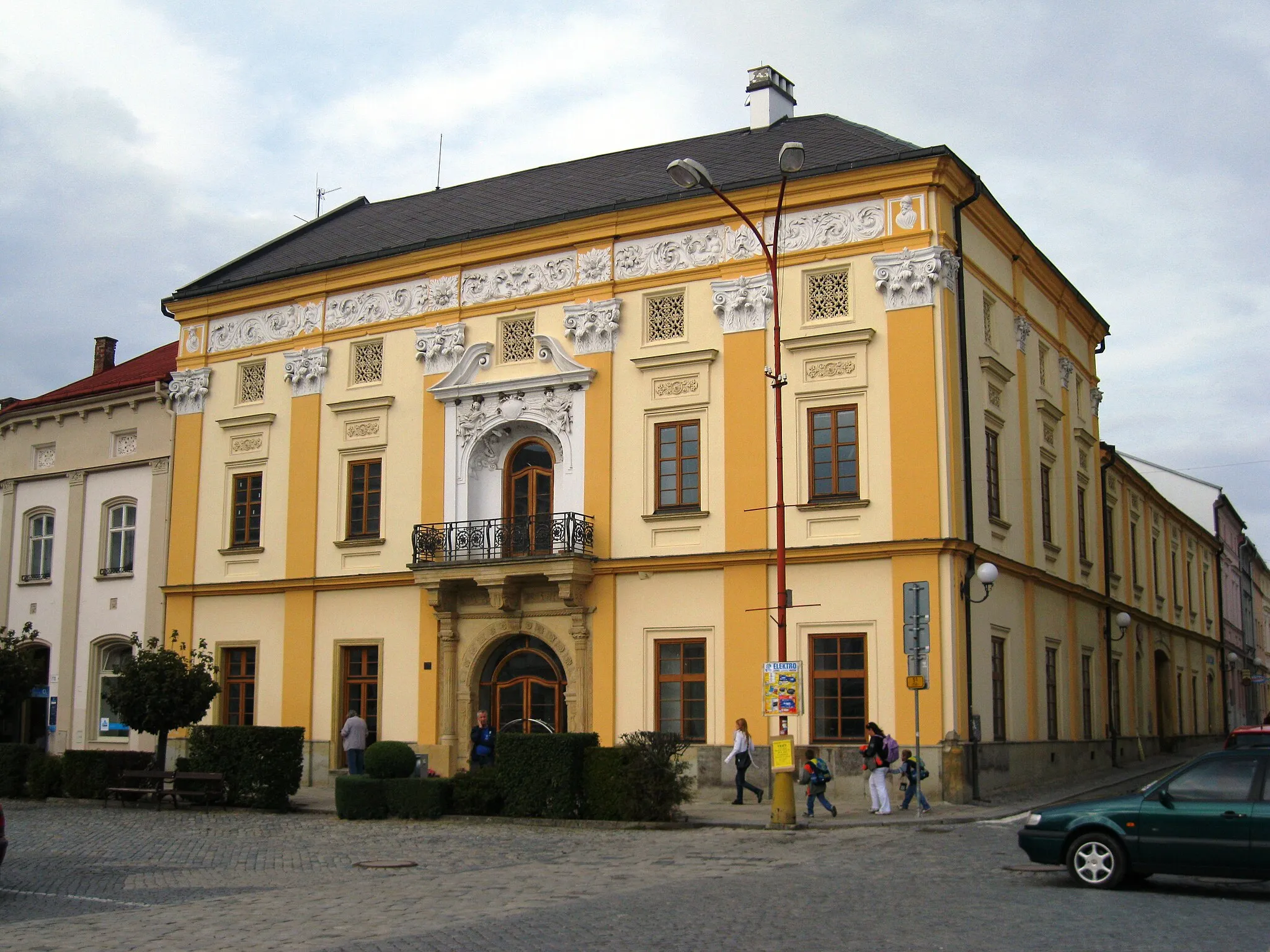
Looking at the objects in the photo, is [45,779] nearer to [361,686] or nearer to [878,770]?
[361,686]

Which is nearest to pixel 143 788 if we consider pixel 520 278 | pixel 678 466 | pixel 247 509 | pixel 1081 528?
pixel 247 509

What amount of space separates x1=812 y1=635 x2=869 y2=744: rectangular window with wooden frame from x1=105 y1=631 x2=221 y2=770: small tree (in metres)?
11.9

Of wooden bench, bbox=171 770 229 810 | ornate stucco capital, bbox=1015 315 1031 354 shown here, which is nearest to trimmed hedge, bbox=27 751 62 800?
wooden bench, bbox=171 770 229 810

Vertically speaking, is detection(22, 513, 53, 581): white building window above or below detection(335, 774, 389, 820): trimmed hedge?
above

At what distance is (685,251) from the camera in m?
27.4

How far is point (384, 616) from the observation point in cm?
2972

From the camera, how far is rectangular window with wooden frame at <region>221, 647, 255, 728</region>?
31.5 metres

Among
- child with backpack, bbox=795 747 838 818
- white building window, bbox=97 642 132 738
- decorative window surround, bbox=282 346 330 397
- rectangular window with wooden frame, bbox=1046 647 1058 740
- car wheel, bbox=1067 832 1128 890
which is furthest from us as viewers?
white building window, bbox=97 642 132 738

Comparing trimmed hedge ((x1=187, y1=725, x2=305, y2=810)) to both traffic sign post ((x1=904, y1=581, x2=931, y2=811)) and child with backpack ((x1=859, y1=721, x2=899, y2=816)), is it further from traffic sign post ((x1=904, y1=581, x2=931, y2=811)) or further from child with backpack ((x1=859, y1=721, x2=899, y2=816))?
traffic sign post ((x1=904, y1=581, x2=931, y2=811))

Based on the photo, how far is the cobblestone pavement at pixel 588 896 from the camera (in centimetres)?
1038

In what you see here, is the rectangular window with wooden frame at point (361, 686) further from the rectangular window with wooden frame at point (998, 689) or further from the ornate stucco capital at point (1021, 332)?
the ornate stucco capital at point (1021, 332)

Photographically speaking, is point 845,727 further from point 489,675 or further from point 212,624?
point 212,624

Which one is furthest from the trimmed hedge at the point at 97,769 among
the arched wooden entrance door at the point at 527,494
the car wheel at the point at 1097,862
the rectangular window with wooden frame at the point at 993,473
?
the car wheel at the point at 1097,862

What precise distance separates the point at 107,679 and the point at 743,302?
19593 millimetres
